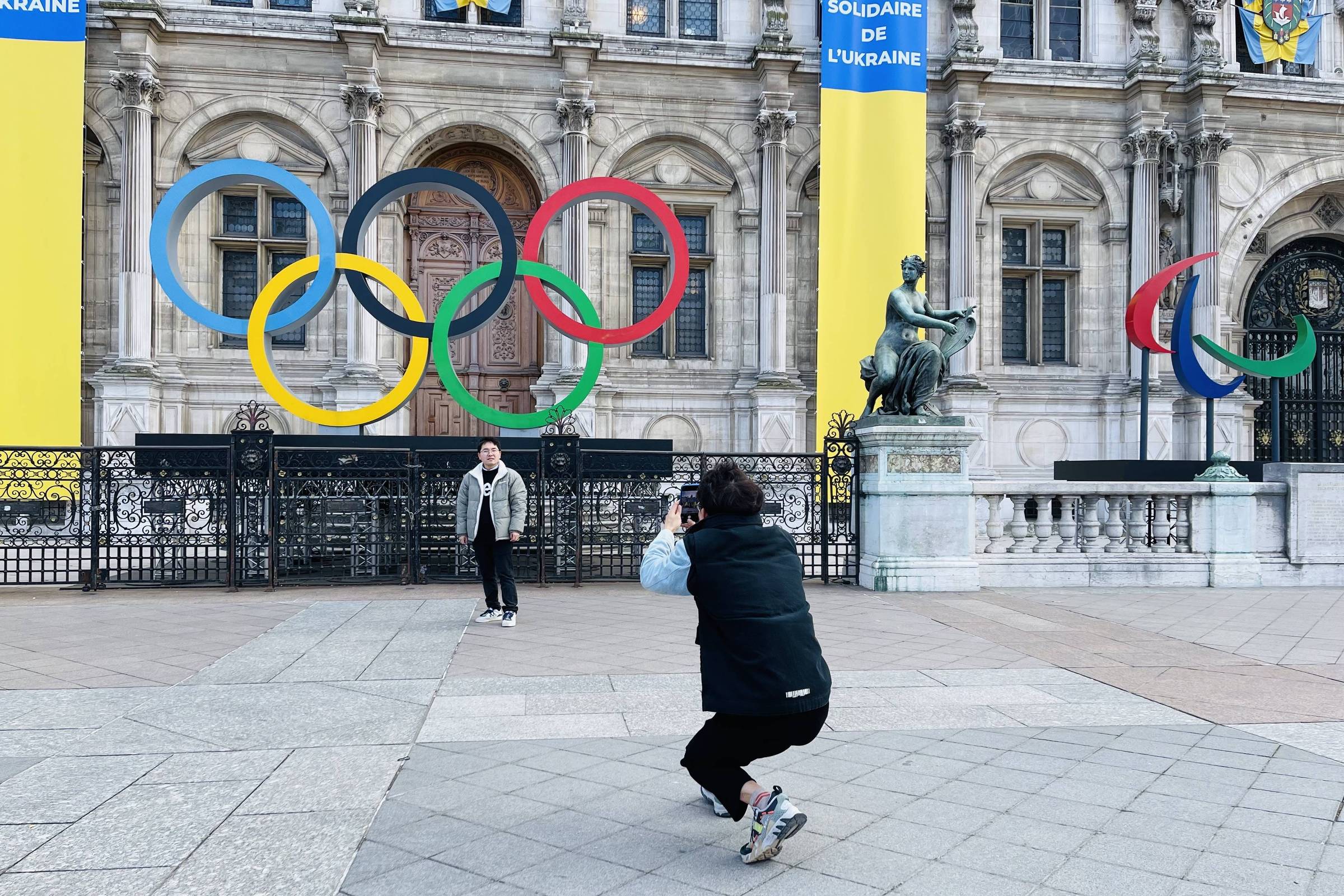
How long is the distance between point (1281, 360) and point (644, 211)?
13.7m

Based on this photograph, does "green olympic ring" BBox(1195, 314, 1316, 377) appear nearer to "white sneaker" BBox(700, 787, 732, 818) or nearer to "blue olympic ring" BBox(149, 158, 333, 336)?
"blue olympic ring" BBox(149, 158, 333, 336)

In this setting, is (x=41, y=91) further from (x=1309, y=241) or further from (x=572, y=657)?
(x=1309, y=241)

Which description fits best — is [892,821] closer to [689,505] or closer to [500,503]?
[689,505]

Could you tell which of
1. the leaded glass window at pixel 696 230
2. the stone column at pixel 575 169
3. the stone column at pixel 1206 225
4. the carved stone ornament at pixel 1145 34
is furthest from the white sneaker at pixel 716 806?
the carved stone ornament at pixel 1145 34

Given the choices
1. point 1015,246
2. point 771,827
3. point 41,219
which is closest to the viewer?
point 771,827

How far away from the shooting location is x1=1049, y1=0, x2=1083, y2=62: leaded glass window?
2444cm

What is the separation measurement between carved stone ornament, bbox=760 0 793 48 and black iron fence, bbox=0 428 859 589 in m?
12.6

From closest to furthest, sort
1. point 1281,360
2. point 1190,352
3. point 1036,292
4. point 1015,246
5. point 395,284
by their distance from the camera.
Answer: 1. point 395,284
2. point 1281,360
3. point 1190,352
4. point 1036,292
5. point 1015,246

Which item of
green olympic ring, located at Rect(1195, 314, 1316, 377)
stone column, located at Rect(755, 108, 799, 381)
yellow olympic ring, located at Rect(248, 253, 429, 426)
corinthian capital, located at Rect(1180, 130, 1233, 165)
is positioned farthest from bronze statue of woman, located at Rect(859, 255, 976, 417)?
corinthian capital, located at Rect(1180, 130, 1233, 165)

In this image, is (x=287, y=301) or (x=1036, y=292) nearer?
(x=287, y=301)

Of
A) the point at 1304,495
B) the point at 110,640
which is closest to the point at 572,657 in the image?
the point at 110,640

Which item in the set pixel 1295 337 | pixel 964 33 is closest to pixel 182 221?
pixel 964 33

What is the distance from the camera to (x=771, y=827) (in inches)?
149

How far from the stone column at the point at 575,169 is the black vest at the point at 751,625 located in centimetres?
1795
